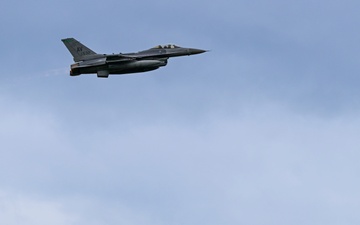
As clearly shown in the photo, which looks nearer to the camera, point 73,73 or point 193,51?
point 73,73

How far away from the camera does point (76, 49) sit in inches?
3989

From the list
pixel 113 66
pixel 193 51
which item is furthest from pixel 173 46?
pixel 113 66

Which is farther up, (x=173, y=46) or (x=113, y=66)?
(x=173, y=46)

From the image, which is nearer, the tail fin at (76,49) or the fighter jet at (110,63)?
the fighter jet at (110,63)

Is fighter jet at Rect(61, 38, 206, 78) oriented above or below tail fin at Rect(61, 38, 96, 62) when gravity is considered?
below

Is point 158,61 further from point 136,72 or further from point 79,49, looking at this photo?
point 79,49

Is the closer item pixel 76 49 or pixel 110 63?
pixel 110 63

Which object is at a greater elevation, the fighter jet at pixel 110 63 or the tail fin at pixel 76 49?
the tail fin at pixel 76 49

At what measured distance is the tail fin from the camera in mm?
100625

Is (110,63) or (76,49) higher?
(76,49)

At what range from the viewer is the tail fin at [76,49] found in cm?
10062

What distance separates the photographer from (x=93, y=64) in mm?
97312

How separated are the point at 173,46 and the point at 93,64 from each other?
12.9 meters

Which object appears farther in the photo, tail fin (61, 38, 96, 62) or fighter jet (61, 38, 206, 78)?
tail fin (61, 38, 96, 62)
